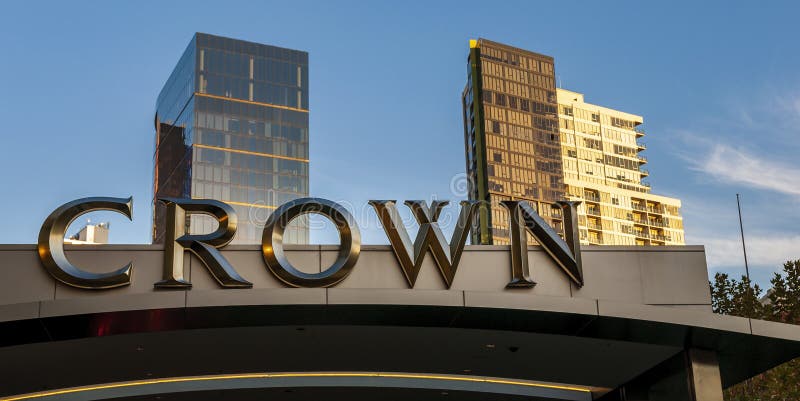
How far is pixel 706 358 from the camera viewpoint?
18.5m

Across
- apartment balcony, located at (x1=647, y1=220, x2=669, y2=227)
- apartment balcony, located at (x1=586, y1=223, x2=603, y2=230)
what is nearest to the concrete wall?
apartment balcony, located at (x1=586, y1=223, x2=603, y2=230)

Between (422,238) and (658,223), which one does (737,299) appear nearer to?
(422,238)

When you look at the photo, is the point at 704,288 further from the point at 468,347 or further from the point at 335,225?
the point at 335,225

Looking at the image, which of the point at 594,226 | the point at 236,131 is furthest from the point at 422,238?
the point at 594,226

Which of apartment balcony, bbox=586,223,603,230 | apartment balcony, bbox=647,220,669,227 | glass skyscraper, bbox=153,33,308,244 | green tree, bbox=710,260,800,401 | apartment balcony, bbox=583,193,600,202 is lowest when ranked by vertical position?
green tree, bbox=710,260,800,401

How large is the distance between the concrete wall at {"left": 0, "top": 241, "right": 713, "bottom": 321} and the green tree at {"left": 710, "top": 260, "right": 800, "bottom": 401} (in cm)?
1393

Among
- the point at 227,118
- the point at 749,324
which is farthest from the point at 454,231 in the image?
the point at 227,118

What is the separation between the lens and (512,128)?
16075 cm

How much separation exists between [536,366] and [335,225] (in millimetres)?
6886

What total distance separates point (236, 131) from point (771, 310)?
126 meters

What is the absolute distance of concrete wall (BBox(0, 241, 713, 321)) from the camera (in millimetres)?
15766

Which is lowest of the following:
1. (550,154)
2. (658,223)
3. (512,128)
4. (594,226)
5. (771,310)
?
(771,310)

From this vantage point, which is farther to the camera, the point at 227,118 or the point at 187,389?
the point at 227,118

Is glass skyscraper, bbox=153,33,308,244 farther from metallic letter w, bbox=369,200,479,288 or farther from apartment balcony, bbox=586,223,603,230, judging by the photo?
metallic letter w, bbox=369,200,479,288
